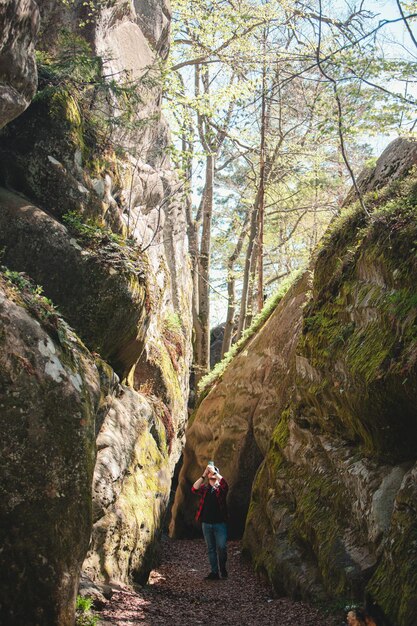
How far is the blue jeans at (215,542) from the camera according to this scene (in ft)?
28.5

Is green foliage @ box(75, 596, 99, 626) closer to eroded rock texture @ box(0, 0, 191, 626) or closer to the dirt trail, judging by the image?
the dirt trail

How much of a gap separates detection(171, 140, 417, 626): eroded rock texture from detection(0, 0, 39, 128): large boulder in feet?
16.4

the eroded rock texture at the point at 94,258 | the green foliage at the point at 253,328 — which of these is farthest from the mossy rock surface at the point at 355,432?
the green foliage at the point at 253,328

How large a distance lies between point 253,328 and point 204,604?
8.10 metres

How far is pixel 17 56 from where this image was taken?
723 cm

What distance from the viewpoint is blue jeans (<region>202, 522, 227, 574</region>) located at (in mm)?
8680

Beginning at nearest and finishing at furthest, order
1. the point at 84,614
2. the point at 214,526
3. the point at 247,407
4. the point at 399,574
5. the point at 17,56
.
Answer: the point at 399,574 → the point at 84,614 → the point at 17,56 → the point at 214,526 → the point at 247,407

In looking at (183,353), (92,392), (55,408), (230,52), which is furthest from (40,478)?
(230,52)

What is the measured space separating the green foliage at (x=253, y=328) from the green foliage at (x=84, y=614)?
8999 millimetres

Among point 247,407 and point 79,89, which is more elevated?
point 79,89

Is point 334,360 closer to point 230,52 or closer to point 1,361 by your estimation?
point 1,361

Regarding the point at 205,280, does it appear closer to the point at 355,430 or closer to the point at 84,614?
the point at 355,430

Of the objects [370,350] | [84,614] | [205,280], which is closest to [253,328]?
[205,280]

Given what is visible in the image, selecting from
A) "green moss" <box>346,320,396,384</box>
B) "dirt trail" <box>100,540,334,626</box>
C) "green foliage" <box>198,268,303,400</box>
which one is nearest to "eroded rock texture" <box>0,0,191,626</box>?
"dirt trail" <box>100,540,334,626</box>
